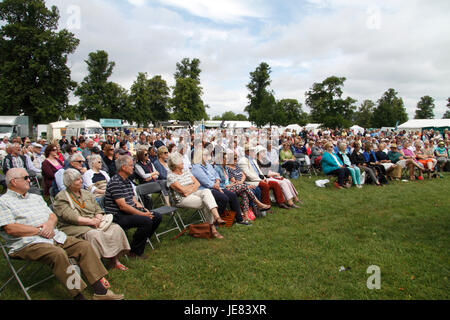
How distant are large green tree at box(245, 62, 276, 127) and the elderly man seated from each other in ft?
159

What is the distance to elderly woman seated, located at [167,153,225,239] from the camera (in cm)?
471

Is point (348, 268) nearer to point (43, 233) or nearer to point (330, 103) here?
point (43, 233)

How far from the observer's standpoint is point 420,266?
11.6ft

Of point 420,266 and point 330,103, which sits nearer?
point 420,266

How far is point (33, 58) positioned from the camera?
27531 mm

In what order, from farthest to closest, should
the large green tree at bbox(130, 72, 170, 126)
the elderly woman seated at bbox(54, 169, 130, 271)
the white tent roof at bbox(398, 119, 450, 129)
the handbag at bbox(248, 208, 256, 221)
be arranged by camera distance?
1. the large green tree at bbox(130, 72, 170, 126)
2. the white tent roof at bbox(398, 119, 450, 129)
3. the handbag at bbox(248, 208, 256, 221)
4. the elderly woman seated at bbox(54, 169, 130, 271)

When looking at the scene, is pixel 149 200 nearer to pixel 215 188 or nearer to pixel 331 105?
pixel 215 188

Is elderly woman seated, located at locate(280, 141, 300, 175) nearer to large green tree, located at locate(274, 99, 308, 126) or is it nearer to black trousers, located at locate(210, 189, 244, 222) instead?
black trousers, located at locate(210, 189, 244, 222)

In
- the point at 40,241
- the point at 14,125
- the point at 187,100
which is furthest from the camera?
the point at 187,100

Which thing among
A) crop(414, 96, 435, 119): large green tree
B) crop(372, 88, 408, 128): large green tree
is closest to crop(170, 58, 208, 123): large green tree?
crop(372, 88, 408, 128): large green tree

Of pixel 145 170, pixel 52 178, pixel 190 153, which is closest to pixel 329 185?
pixel 190 153

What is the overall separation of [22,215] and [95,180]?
6.63 feet

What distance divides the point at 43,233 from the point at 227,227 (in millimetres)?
3032

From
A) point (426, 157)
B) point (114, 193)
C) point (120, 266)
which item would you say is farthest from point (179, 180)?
point (426, 157)
